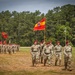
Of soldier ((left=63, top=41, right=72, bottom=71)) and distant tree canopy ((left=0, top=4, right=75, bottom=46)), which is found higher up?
distant tree canopy ((left=0, top=4, right=75, bottom=46))

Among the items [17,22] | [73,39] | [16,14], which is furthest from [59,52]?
[16,14]

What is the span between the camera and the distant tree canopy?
9875 cm

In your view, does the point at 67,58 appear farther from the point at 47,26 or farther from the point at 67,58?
the point at 47,26

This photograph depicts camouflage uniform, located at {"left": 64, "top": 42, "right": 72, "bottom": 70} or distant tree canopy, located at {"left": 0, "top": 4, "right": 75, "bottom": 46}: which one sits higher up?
distant tree canopy, located at {"left": 0, "top": 4, "right": 75, "bottom": 46}

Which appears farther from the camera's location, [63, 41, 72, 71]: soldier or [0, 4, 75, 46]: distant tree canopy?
[0, 4, 75, 46]: distant tree canopy

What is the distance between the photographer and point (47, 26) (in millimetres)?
103562

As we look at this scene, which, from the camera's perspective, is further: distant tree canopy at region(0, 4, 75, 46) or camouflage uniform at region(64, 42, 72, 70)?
distant tree canopy at region(0, 4, 75, 46)

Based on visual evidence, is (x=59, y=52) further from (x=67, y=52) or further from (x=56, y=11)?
Answer: (x=56, y=11)

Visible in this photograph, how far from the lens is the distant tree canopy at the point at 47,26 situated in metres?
98.8

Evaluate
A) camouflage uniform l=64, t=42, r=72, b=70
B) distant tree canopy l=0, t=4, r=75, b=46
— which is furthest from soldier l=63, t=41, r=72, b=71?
distant tree canopy l=0, t=4, r=75, b=46

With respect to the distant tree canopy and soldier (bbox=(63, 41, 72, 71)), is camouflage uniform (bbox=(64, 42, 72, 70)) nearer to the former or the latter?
soldier (bbox=(63, 41, 72, 71))

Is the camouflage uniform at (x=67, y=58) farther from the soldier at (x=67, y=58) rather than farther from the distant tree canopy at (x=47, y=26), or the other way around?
the distant tree canopy at (x=47, y=26)

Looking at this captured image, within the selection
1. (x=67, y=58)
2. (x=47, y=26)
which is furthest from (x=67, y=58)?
(x=47, y=26)

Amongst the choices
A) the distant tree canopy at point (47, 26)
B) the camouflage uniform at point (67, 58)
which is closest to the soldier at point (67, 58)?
the camouflage uniform at point (67, 58)
